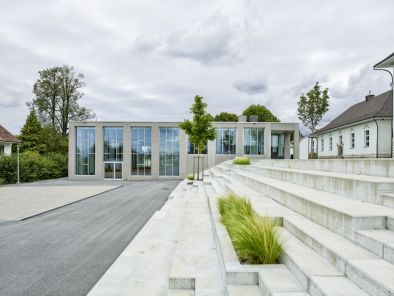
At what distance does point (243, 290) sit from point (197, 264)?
122cm

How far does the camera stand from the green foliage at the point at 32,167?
1048 inches

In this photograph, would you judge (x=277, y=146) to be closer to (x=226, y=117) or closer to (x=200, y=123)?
(x=200, y=123)

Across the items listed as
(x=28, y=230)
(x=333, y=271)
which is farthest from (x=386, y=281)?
(x=28, y=230)

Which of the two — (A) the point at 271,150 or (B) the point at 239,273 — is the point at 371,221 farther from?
(A) the point at 271,150

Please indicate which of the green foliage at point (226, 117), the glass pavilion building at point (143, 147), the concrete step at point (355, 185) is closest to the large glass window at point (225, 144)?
the glass pavilion building at point (143, 147)

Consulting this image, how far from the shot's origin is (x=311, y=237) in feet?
9.94

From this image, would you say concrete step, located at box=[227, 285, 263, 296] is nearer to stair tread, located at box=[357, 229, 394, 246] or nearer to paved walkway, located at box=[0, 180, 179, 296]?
stair tread, located at box=[357, 229, 394, 246]

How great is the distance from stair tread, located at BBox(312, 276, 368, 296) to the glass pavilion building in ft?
94.5

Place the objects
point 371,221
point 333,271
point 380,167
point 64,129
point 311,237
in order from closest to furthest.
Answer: point 333,271 < point 371,221 < point 311,237 < point 380,167 < point 64,129

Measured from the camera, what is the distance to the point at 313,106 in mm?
29359

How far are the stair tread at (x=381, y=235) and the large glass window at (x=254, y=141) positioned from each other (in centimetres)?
2865

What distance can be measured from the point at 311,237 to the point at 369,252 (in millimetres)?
622

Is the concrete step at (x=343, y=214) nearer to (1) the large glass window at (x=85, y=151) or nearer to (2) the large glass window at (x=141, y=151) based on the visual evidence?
(2) the large glass window at (x=141, y=151)

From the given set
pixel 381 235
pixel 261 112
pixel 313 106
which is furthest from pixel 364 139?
pixel 261 112
